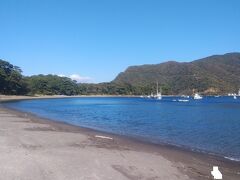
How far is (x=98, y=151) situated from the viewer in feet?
62.6

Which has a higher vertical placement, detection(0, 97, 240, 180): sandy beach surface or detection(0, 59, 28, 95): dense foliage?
detection(0, 59, 28, 95): dense foliage

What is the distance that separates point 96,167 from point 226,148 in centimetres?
1318

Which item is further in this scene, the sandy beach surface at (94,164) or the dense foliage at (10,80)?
the dense foliage at (10,80)

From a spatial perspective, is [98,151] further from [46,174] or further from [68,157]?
[46,174]

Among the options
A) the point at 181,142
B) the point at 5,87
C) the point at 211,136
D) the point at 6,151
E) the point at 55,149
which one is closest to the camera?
the point at 6,151

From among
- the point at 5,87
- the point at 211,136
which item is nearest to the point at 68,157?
the point at 211,136

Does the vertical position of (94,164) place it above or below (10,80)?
below

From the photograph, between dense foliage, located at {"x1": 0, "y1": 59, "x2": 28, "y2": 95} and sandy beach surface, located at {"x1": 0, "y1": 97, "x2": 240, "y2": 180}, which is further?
dense foliage, located at {"x1": 0, "y1": 59, "x2": 28, "y2": 95}

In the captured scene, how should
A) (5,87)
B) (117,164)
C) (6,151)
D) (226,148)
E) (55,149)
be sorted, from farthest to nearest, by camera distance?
(5,87) < (226,148) < (55,149) < (6,151) < (117,164)

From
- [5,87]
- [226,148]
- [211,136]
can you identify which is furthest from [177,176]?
[5,87]

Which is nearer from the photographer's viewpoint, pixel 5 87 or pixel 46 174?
pixel 46 174

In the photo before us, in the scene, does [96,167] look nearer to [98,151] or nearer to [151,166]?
[151,166]

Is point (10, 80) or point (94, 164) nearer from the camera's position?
point (94, 164)

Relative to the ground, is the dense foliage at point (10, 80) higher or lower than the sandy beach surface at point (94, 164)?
higher
